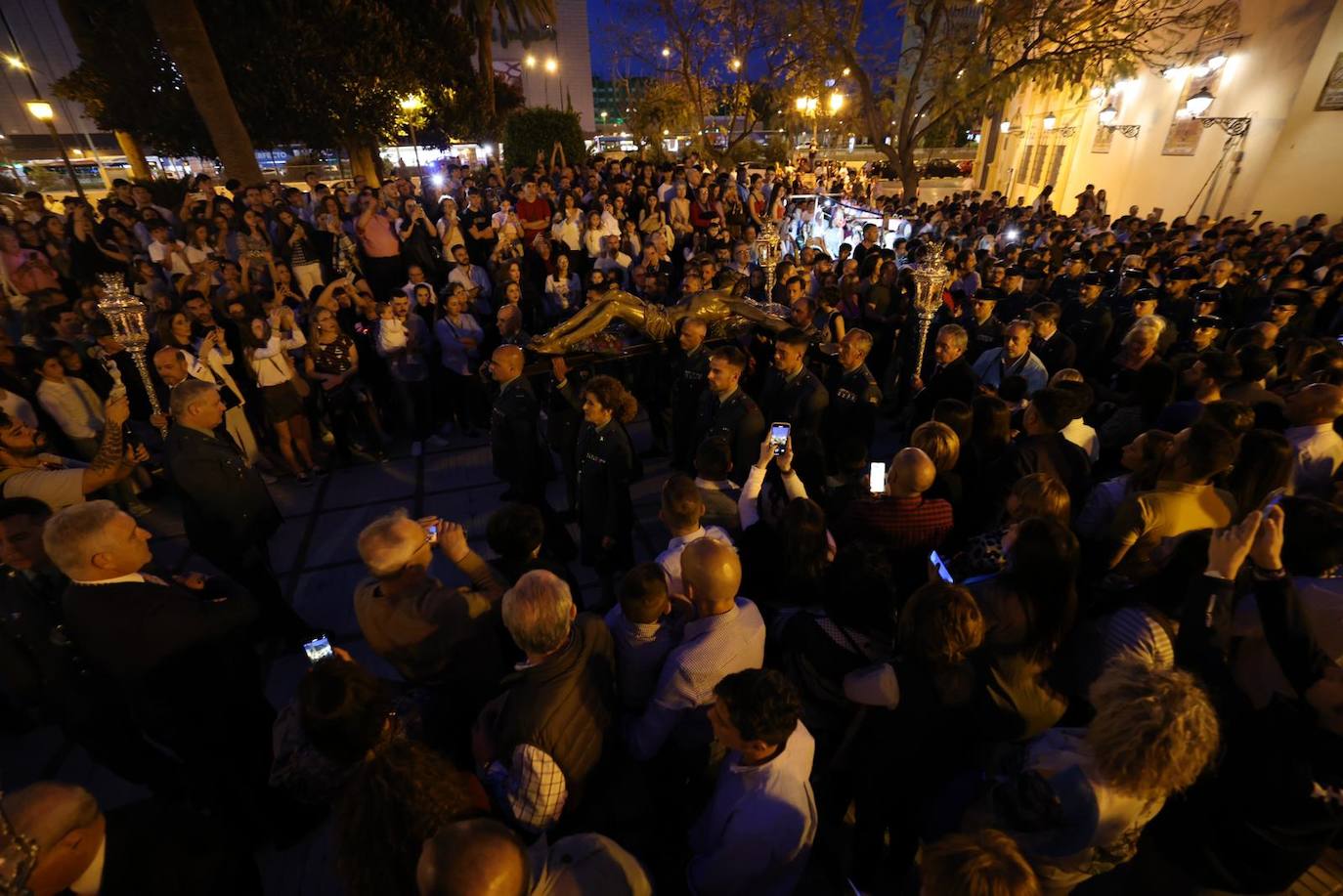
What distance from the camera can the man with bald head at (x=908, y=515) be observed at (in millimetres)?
3246

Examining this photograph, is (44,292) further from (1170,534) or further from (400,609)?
(1170,534)

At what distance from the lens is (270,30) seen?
51.1ft

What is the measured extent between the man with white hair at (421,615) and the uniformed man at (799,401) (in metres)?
2.65

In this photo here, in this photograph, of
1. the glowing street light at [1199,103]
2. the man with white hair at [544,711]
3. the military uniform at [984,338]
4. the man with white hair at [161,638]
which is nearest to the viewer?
the man with white hair at [544,711]

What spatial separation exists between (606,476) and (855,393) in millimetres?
2201

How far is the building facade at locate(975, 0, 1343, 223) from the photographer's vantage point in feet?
39.3

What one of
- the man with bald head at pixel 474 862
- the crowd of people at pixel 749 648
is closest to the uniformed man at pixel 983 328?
the crowd of people at pixel 749 648

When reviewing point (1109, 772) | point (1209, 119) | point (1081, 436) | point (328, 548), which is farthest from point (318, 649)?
point (1209, 119)

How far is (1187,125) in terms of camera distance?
15.6m

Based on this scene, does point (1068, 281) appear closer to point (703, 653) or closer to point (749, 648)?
point (749, 648)

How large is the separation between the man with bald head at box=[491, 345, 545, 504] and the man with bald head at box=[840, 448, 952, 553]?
284 centimetres

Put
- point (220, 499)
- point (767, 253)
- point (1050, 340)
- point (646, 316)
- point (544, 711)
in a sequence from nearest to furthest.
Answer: point (544, 711), point (220, 499), point (1050, 340), point (646, 316), point (767, 253)

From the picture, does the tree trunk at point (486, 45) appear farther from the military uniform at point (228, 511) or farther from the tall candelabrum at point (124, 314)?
the military uniform at point (228, 511)

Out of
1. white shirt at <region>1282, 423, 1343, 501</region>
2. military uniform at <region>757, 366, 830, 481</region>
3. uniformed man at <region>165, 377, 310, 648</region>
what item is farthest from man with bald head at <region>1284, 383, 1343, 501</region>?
uniformed man at <region>165, 377, 310, 648</region>
